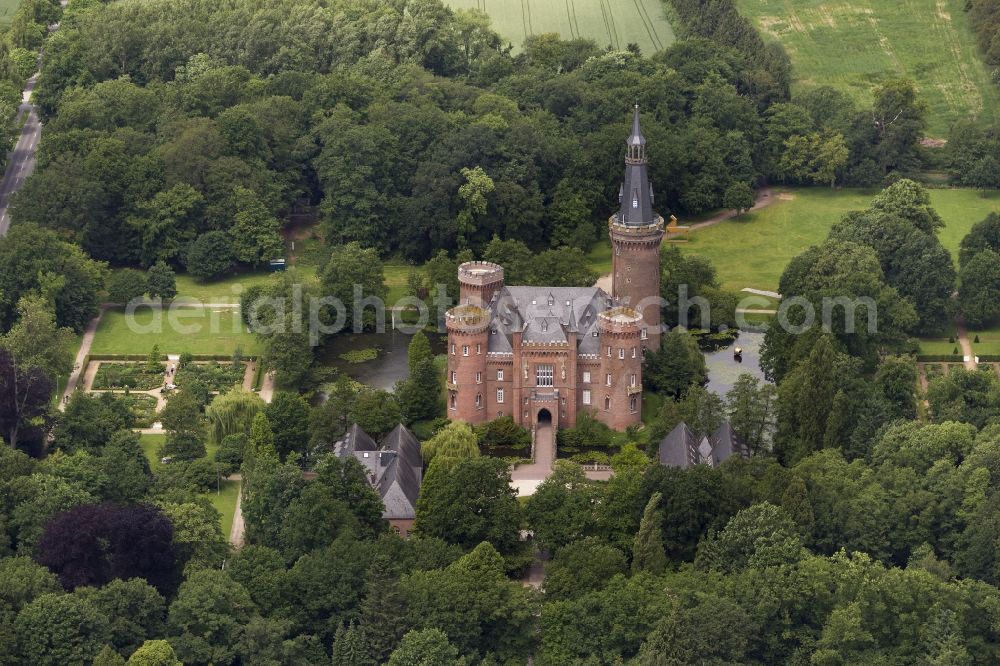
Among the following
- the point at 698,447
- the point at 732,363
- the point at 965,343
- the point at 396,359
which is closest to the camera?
the point at 698,447

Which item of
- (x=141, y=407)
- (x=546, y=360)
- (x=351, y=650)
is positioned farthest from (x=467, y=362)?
(x=351, y=650)

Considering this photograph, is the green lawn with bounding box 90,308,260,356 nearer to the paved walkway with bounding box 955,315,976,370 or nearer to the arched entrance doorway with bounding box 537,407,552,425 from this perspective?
the arched entrance doorway with bounding box 537,407,552,425

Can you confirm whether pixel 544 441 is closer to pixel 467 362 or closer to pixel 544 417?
pixel 544 417

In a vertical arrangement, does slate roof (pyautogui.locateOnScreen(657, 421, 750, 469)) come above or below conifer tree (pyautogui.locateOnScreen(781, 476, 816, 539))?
Result: above

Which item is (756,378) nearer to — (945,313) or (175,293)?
(945,313)

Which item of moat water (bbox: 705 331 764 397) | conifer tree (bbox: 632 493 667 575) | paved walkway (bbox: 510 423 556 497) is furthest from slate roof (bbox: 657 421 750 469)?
moat water (bbox: 705 331 764 397)

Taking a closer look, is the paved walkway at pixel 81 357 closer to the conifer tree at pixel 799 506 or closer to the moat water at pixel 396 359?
the moat water at pixel 396 359
